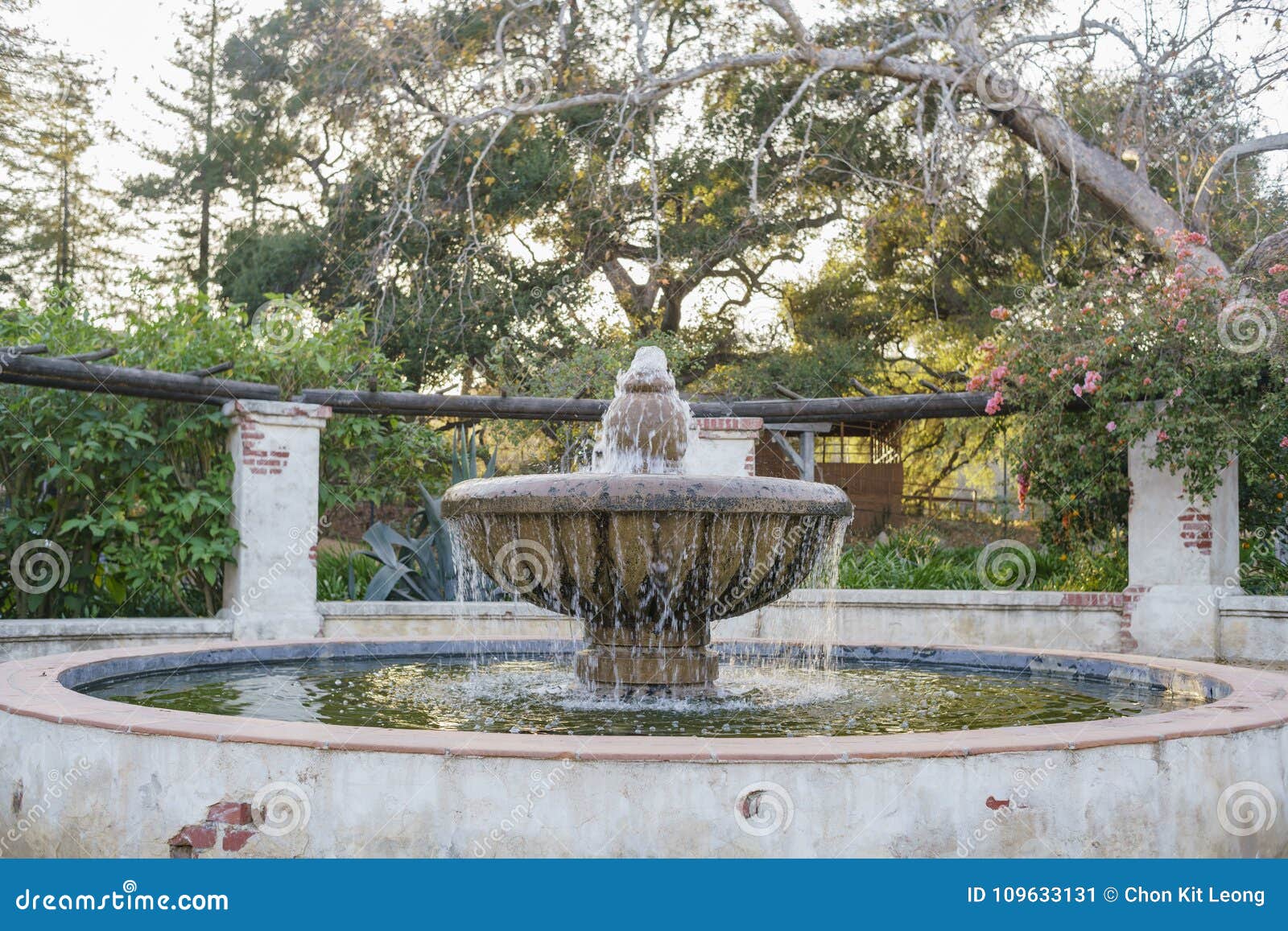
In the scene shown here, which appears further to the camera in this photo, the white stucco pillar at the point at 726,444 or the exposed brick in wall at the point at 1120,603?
the white stucco pillar at the point at 726,444

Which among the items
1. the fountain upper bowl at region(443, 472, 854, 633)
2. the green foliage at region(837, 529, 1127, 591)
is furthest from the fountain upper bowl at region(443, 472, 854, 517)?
the green foliage at region(837, 529, 1127, 591)

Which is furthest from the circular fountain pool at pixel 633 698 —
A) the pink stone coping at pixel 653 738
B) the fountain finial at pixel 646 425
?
the fountain finial at pixel 646 425

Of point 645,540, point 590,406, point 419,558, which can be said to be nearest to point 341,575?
point 419,558

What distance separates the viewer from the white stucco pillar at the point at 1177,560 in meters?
9.66

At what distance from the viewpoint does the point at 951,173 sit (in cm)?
1410

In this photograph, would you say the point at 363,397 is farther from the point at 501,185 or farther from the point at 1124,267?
the point at 501,185

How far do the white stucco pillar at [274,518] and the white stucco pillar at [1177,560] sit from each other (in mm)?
6502

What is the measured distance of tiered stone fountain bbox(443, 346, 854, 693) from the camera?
4930 mm

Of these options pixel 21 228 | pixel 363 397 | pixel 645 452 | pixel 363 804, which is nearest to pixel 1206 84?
pixel 363 397

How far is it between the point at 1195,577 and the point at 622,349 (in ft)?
24.5

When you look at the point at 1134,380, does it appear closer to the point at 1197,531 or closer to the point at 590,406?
the point at 1197,531

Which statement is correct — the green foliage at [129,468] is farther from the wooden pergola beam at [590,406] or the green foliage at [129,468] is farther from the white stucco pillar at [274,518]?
the wooden pergola beam at [590,406]

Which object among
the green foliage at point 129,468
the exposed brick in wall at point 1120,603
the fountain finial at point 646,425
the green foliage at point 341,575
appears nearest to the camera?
the fountain finial at point 646,425

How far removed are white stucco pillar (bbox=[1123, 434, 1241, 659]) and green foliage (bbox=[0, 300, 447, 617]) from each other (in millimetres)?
6289
